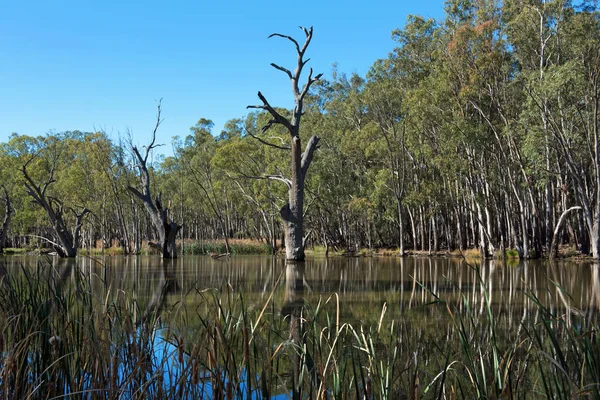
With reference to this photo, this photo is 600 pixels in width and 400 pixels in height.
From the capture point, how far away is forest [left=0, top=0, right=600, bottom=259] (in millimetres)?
21000

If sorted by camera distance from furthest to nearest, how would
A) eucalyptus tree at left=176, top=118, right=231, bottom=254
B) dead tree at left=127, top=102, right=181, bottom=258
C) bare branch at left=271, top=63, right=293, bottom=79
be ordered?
eucalyptus tree at left=176, top=118, right=231, bottom=254 < dead tree at left=127, top=102, right=181, bottom=258 < bare branch at left=271, top=63, right=293, bottom=79

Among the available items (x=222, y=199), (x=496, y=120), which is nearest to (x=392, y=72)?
(x=496, y=120)

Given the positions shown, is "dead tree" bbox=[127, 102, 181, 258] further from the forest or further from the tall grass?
the tall grass

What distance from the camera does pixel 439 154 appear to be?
2888 cm

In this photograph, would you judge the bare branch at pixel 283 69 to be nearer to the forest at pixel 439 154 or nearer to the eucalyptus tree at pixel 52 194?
the forest at pixel 439 154

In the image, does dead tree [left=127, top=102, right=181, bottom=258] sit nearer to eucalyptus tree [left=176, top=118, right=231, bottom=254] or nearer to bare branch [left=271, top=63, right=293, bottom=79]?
bare branch [left=271, top=63, right=293, bottom=79]

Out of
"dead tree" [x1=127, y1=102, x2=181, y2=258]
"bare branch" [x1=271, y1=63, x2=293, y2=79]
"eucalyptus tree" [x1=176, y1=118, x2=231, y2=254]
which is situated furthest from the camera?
"eucalyptus tree" [x1=176, y1=118, x2=231, y2=254]

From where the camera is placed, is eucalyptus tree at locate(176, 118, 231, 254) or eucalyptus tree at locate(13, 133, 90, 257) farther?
eucalyptus tree at locate(176, 118, 231, 254)

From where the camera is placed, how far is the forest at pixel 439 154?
827 inches

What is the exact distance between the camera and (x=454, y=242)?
3616 cm

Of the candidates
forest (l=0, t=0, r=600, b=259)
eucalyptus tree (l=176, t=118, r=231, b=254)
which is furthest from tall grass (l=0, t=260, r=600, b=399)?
eucalyptus tree (l=176, t=118, r=231, b=254)

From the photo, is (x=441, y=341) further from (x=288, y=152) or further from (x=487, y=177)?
(x=288, y=152)

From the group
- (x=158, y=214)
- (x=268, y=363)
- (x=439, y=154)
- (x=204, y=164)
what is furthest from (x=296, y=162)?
(x=204, y=164)

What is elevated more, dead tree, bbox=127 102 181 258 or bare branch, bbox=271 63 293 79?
bare branch, bbox=271 63 293 79
